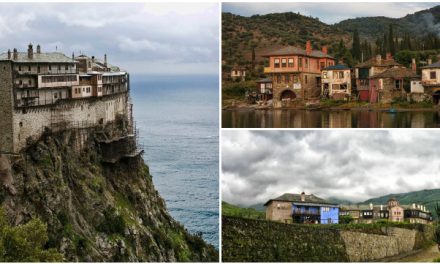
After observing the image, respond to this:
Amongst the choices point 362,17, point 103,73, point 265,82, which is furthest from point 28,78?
point 362,17

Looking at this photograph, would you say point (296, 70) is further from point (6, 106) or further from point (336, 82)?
point (6, 106)

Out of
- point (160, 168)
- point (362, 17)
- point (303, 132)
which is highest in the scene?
point (362, 17)

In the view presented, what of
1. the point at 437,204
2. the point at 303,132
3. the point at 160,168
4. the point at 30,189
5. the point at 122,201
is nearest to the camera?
the point at 303,132

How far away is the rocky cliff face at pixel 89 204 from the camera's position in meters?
24.4

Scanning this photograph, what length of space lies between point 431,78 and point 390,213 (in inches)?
123

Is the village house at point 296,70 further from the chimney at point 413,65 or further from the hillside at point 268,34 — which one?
the chimney at point 413,65

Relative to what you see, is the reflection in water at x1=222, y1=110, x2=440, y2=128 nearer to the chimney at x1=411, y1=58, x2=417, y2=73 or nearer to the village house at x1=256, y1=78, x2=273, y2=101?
the village house at x1=256, y1=78, x2=273, y2=101

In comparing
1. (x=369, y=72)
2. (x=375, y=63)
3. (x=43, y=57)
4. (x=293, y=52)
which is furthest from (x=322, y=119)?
→ (x=43, y=57)

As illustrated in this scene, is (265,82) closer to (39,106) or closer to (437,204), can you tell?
(437,204)

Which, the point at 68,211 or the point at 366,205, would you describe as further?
the point at 68,211

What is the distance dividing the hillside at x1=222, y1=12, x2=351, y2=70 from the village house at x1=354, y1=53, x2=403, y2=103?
669mm

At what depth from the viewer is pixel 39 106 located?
84.3 ft

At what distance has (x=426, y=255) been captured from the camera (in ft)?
65.6

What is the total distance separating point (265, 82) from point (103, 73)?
12831 mm
